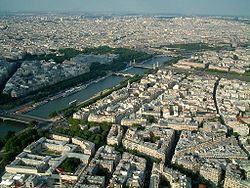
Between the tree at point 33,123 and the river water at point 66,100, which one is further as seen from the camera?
the river water at point 66,100

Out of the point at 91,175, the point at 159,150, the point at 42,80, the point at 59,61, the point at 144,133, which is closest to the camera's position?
the point at 91,175

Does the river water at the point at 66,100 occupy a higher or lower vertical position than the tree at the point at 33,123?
lower

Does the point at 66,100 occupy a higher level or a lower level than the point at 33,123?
lower

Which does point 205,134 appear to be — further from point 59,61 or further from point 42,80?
point 59,61

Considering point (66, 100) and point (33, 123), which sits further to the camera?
point (66, 100)

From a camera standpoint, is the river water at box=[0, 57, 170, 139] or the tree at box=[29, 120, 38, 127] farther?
the river water at box=[0, 57, 170, 139]

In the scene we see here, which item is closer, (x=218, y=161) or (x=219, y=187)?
(x=219, y=187)

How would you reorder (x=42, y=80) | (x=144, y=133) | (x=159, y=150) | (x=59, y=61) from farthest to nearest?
(x=59, y=61)
(x=42, y=80)
(x=144, y=133)
(x=159, y=150)

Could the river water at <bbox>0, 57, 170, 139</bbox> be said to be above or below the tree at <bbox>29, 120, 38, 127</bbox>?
below

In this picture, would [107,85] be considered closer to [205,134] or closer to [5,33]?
[205,134]

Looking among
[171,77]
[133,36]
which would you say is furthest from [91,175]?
[133,36]
